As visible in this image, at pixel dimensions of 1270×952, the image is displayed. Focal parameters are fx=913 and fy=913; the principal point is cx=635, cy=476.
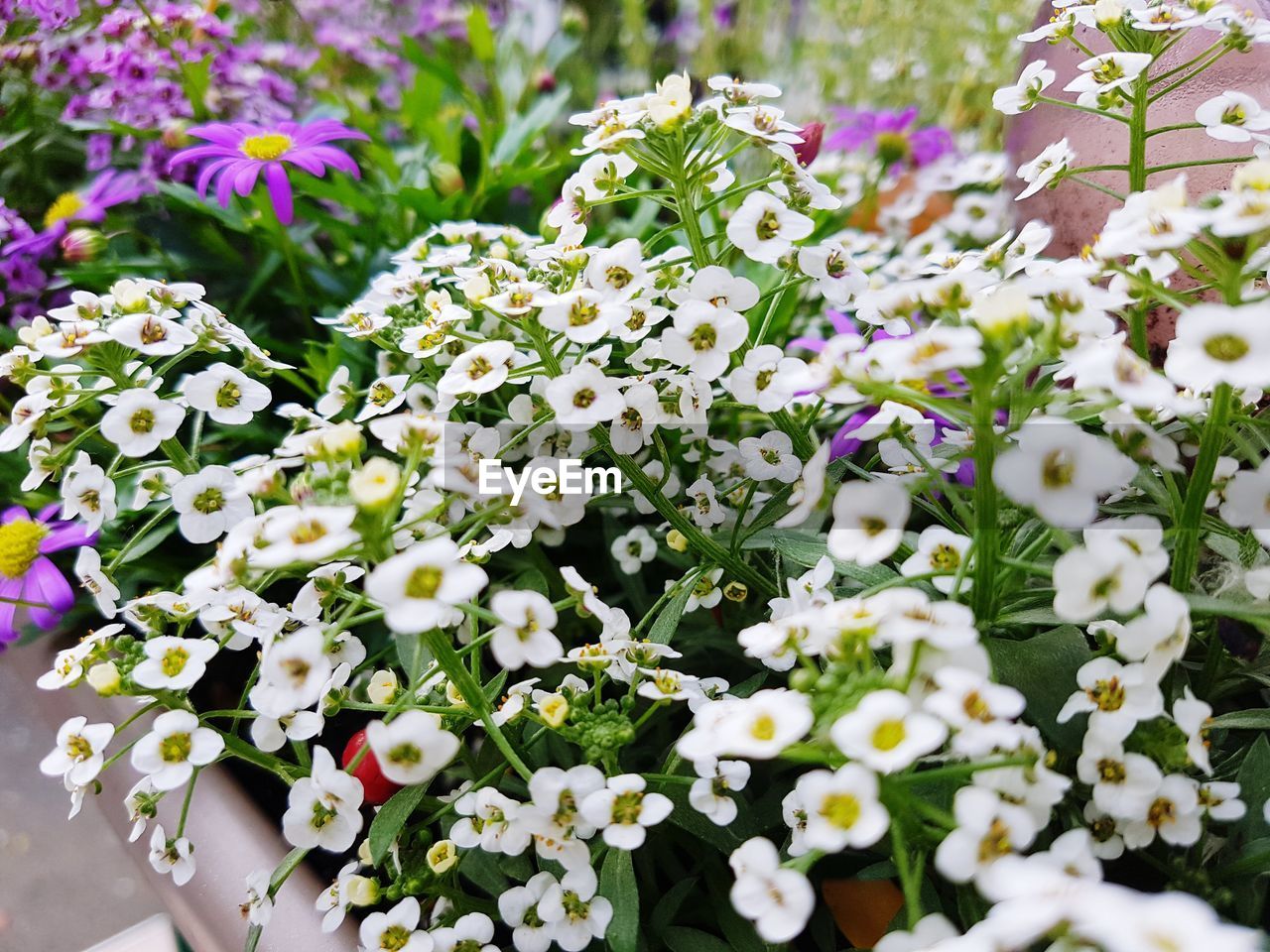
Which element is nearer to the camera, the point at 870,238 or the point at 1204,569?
the point at 1204,569

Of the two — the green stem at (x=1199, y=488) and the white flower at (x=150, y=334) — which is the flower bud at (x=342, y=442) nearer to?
the white flower at (x=150, y=334)

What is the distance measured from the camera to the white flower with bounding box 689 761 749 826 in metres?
0.44

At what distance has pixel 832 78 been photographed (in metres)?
1.33

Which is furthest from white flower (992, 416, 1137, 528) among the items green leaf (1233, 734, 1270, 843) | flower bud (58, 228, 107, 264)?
flower bud (58, 228, 107, 264)

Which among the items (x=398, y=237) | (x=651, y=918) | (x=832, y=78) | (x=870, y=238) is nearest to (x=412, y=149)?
(x=398, y=237)

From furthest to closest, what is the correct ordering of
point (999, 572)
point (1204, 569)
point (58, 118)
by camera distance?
point (58, 118)
point (1204, 569)
point (999, 572)

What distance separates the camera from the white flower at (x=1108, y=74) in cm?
52

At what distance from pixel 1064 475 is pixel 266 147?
2.29 ft

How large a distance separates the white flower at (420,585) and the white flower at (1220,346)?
0.93ft

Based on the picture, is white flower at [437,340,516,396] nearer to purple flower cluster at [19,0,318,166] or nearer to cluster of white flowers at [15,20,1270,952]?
cluster of white flowers at [15,20,1270,952]

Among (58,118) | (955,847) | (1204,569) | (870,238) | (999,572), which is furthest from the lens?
(58,118)

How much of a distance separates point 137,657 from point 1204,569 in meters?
0.65

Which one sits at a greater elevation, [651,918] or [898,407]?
[898,407]

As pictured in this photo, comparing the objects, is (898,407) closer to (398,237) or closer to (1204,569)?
Result: (1204,569)
